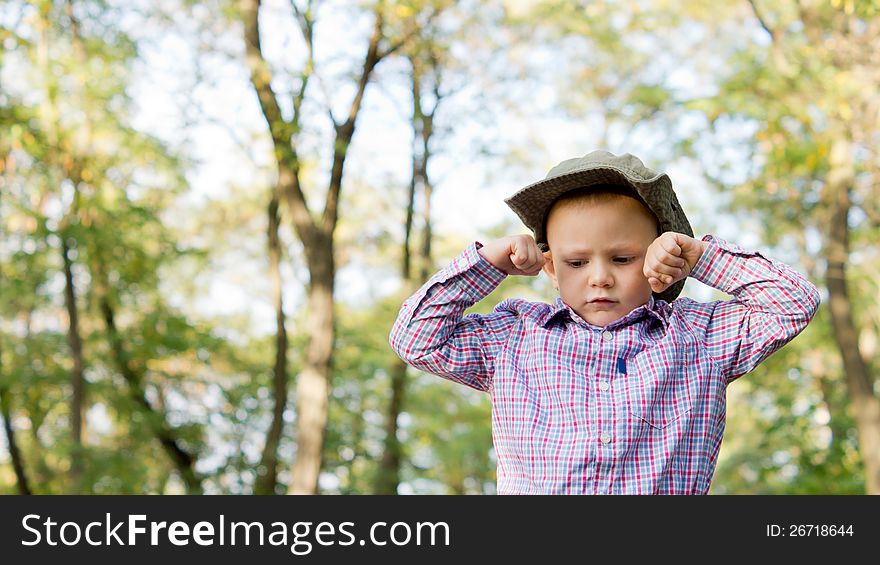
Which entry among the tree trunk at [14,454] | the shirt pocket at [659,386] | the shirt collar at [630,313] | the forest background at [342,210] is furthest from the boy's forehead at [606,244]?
the tree trunk at [14,454]

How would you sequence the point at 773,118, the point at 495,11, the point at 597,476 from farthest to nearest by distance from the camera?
the point at 495,11 → the point at 773,118 → the point at 597,476

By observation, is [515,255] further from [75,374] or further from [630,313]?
[75,374]

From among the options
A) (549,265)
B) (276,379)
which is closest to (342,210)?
(276,379)

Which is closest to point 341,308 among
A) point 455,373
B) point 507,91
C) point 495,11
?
point 507,91

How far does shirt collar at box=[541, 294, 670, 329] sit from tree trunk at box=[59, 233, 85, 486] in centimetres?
987

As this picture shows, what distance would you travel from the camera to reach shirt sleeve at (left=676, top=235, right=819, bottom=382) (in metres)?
2.39

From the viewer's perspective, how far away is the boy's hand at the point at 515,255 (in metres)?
2.40

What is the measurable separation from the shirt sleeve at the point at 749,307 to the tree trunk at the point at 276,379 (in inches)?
390

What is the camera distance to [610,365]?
237cm

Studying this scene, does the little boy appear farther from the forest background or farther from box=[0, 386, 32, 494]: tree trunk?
box=[0, 386, 32, 494]: tree trunk

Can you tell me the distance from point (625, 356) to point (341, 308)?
17.2 meters

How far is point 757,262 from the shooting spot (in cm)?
244

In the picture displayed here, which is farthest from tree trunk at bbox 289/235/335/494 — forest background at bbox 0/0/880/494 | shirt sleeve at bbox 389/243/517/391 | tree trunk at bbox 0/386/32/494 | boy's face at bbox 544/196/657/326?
boy's face at bbox 544/196/657/326

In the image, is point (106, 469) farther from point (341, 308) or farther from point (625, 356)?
point (625, 356)
